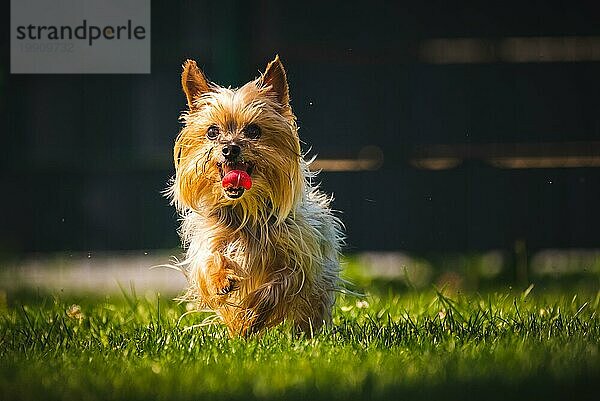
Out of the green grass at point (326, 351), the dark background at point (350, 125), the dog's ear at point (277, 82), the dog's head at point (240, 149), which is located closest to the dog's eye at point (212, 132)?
the dog's head at point (240, 149)

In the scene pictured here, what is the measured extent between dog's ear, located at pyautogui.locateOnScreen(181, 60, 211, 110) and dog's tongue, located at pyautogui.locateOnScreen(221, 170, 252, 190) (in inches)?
17.0

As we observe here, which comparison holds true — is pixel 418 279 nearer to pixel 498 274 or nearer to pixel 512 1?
pixel 498 274

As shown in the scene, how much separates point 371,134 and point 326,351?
1530 mm

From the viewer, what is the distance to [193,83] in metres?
4.96

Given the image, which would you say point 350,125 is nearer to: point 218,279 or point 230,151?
point 230,151

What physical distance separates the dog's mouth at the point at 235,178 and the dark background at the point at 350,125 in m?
0.68

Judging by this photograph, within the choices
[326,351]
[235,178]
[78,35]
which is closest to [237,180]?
[235,178]

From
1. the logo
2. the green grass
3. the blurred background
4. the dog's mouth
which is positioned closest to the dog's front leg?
the green grass

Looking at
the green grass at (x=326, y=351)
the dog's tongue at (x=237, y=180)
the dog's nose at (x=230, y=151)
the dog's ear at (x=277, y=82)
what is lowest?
the green grass at (x=326, y=351)

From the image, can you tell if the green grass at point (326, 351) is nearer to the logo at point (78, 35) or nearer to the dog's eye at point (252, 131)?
the dog's eye at point (252, 131)

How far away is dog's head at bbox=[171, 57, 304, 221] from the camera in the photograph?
15.6 feet

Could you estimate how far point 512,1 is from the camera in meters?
5.34

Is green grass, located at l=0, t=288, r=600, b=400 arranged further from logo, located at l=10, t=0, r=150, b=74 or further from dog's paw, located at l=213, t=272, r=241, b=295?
logo, located at l=10, t=0, r=150, b=74

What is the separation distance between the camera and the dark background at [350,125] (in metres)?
5.34
